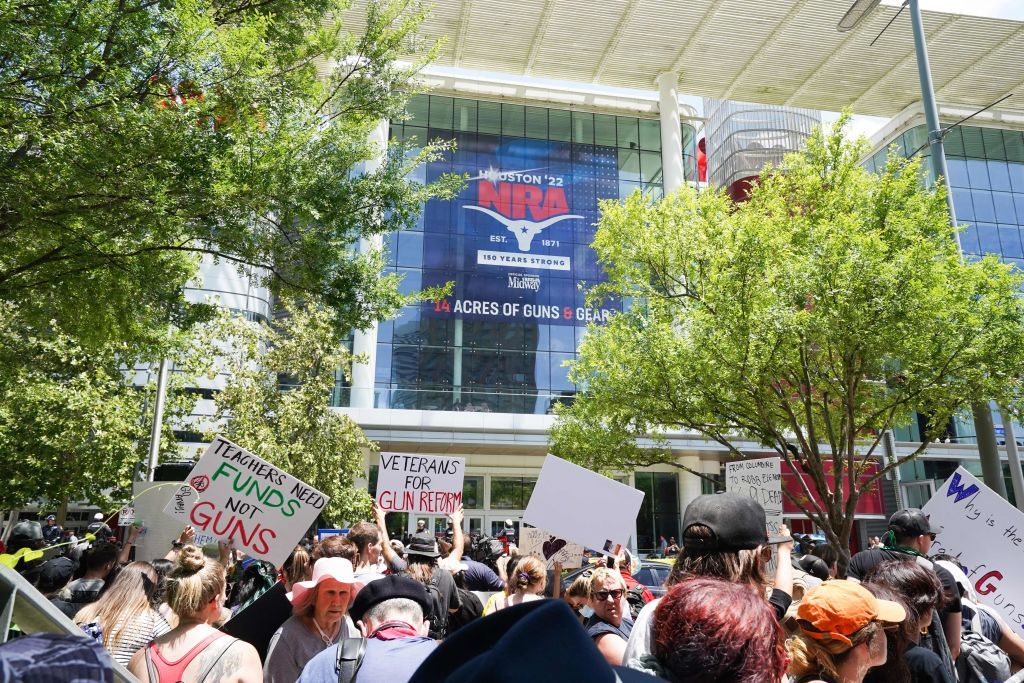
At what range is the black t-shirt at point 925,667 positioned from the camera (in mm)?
3391

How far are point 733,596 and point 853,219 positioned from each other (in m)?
13.8

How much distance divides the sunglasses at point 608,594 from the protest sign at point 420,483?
17.6 feet

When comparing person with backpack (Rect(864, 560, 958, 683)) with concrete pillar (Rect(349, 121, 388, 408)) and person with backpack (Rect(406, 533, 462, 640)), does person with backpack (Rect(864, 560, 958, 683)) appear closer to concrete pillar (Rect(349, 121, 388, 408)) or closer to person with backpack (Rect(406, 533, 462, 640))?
person with backpack (Rect(406, 533, 462, 640))

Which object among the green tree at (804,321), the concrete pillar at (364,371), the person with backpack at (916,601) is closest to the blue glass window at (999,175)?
the green tree at (804,321)

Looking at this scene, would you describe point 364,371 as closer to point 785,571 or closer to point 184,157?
point 184,157

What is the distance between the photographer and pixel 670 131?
38.2 metres

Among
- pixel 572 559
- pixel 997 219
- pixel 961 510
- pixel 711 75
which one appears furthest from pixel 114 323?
pixel 997 219

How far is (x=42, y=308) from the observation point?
10.3m

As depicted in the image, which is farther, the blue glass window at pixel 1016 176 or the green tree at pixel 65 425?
the blue glass window at pixel 1016 176

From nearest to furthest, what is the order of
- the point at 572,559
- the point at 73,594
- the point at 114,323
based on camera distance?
1. the point at 73,594
2. the point at 572,559
3. the point at 114,323

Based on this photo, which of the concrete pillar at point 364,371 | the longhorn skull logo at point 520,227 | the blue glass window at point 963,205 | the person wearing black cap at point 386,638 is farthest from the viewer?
the blue glass window at point 963,205

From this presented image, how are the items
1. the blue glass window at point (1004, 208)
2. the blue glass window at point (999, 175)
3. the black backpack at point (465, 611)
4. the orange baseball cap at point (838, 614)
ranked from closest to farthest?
the orange baseball cap at point (838, 614), the black backpack at point (465, 611), the blue glass window at point (1004, 208), the blue glass window at point (999, 175)

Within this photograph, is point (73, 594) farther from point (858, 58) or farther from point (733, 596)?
point (858, 58)

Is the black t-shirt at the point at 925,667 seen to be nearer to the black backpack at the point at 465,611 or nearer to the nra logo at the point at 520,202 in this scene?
the black backpack at the point at 465,611
